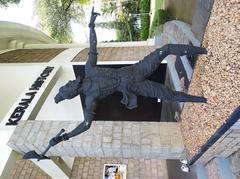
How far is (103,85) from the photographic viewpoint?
13.7 ft

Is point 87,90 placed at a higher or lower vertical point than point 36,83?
higher

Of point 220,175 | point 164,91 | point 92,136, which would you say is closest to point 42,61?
point 92,136

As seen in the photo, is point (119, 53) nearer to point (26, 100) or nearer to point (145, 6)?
point (26, 100)

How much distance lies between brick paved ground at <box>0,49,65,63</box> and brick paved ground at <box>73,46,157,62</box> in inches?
44.8

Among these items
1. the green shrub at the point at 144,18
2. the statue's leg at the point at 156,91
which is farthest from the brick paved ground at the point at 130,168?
the green shrub at the point at 144,18

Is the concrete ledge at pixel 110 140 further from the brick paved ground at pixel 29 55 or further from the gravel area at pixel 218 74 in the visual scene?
the brick paved ground at pixel 29 55

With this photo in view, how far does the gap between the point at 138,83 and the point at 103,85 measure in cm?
55

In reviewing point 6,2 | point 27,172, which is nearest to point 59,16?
point 6,2

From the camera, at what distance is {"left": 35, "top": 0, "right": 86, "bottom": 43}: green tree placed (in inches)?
656

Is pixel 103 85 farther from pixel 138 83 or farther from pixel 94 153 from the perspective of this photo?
pixel 94 153

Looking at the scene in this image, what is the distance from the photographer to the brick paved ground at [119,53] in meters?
8.49

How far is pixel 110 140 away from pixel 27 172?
4910 mm

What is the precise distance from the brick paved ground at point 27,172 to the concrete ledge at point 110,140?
11.5 ft

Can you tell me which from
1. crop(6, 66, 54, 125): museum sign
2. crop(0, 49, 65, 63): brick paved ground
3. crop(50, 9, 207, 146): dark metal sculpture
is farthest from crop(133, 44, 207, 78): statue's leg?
crop(0, 49, 65, 63): brick paved ground
